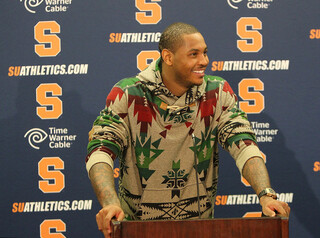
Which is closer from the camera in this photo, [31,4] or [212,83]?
[212,83]

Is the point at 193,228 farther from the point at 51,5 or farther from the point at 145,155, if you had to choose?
the point at 51,5

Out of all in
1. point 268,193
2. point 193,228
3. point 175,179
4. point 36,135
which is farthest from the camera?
point 36,135

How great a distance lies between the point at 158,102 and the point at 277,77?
151 centimetres

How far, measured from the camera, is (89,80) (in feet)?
9.75

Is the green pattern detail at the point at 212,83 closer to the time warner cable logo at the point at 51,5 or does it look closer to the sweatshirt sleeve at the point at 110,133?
the sweatshirt sleeve at the point at 110,133

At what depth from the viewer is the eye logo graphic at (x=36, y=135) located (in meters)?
2.96

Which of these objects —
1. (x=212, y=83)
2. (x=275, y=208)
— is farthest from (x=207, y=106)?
(x=275, y=208)

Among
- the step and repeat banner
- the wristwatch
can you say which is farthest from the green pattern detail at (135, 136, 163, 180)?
the step and repeat banner

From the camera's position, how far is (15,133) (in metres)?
2.97

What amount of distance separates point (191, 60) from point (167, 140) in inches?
13.8

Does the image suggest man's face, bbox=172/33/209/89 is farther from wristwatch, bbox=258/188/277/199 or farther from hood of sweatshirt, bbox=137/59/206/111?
wristwatch, bbox=258/188/277/199

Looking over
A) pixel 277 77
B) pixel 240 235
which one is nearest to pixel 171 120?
pixel 240 235

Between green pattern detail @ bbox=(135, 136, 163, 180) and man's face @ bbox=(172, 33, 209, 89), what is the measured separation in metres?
0.30

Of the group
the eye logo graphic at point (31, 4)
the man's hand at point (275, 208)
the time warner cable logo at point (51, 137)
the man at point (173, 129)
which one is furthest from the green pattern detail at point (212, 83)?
the eye logo graphic at point (31, 4)
